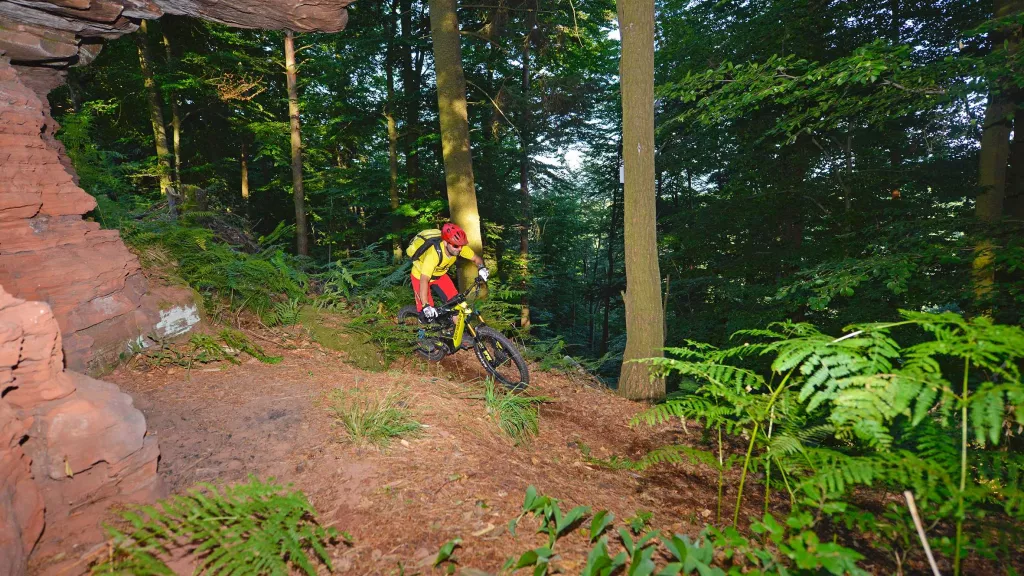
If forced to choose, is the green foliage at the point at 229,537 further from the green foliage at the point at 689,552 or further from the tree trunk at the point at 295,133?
the tree trunk at the point at 295,133

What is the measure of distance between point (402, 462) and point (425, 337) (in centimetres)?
366

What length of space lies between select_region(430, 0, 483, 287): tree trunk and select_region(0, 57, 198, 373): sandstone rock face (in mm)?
4725

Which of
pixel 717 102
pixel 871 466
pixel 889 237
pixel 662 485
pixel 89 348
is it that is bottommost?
pixel 662 485

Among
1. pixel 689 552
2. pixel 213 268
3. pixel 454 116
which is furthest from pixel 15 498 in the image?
pixel 454 116

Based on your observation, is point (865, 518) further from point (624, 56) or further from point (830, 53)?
point (830, 53)

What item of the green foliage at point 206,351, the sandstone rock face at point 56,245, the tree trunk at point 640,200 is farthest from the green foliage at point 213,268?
the tree trunk at point 640,200

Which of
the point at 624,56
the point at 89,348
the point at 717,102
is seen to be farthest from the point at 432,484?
the point at 717,102

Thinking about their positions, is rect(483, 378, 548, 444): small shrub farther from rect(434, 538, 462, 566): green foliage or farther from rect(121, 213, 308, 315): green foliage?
rect(121, 213, 308, 315): green foliage

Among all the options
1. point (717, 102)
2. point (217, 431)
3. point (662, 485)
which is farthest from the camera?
point (717, 102)

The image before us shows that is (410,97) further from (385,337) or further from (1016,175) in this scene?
(1016,175)

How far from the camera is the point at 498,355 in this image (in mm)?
6293

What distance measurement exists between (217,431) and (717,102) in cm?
735

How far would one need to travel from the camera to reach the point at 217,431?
11.6 ft

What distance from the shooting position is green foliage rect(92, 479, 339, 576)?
1.97 m
